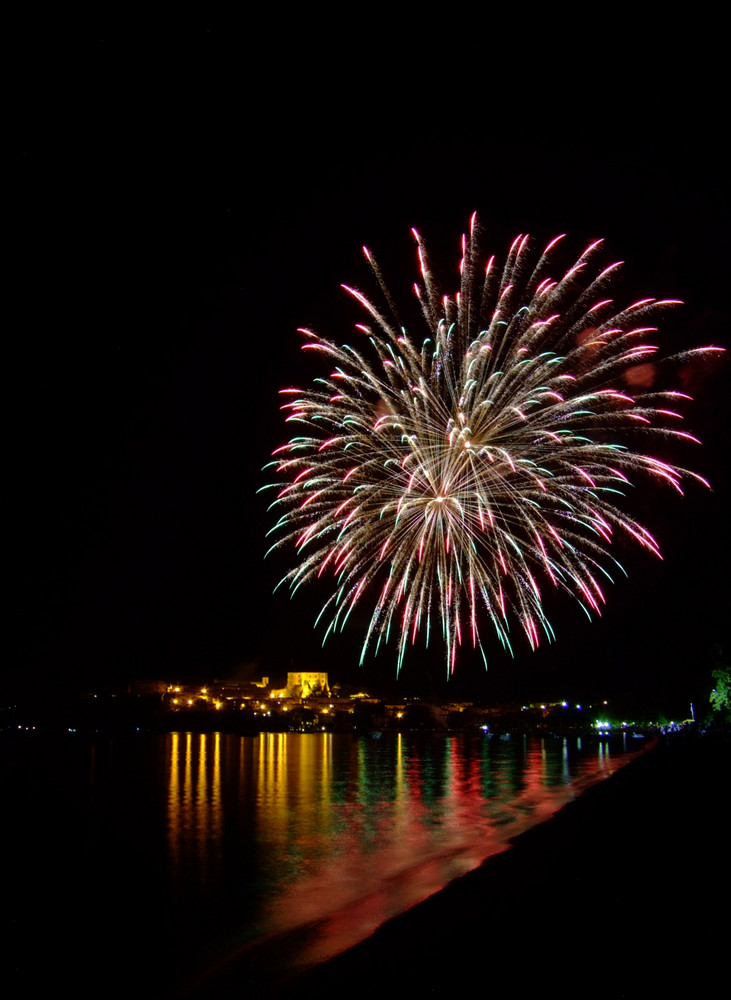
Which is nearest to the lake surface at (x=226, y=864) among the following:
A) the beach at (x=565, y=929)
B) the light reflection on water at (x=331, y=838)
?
the light reflection on water at (x=331, y=838)

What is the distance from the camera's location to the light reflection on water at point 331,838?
1352 cm

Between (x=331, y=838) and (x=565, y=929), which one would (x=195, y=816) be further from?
(x=565, y=929)

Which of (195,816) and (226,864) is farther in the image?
(195,816)

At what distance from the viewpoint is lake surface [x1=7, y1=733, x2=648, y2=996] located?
11523 mm

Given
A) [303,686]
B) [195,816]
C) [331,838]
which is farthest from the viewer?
[303,686]

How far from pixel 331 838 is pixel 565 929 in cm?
1585

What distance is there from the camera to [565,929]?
7.63m

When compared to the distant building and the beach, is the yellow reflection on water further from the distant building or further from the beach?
the distant building

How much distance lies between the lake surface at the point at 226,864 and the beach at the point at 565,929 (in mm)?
2021

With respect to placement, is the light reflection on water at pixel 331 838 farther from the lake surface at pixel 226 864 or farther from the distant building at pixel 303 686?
the distant building at pixel 303 686

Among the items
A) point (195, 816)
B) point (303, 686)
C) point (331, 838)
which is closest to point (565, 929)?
point (331, 838)

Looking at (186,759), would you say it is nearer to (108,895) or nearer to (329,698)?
(108,895)

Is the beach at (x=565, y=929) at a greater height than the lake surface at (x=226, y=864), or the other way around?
the beach at (x=565, y=929)

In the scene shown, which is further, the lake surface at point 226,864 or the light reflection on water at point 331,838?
the light reflection on water at point 331,838
